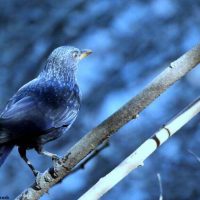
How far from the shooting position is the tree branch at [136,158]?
347 cm

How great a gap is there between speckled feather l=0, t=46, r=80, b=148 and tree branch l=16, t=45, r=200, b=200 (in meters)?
0.67

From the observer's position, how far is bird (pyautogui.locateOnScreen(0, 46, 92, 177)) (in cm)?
438

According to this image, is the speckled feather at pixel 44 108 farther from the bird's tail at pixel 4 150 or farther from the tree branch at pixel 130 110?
the tree branch at pixel 130 110

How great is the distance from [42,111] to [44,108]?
6 centimetres

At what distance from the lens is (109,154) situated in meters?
8.18

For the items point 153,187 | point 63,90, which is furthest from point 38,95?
point 153,187

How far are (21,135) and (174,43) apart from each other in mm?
4457

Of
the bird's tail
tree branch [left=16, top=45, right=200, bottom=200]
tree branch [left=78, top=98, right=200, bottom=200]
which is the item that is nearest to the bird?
the bird's tail

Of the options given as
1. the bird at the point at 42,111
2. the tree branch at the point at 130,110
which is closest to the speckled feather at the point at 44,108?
the bird at the point at 42,111

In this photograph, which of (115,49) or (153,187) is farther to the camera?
(115,49)

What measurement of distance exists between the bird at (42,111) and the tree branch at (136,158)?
0.88 m

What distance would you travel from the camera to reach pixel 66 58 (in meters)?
5.58

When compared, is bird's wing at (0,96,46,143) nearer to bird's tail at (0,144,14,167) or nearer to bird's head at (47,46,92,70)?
bird's tail at (0,144,14,167)

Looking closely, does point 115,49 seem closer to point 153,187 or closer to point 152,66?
point 152,66
